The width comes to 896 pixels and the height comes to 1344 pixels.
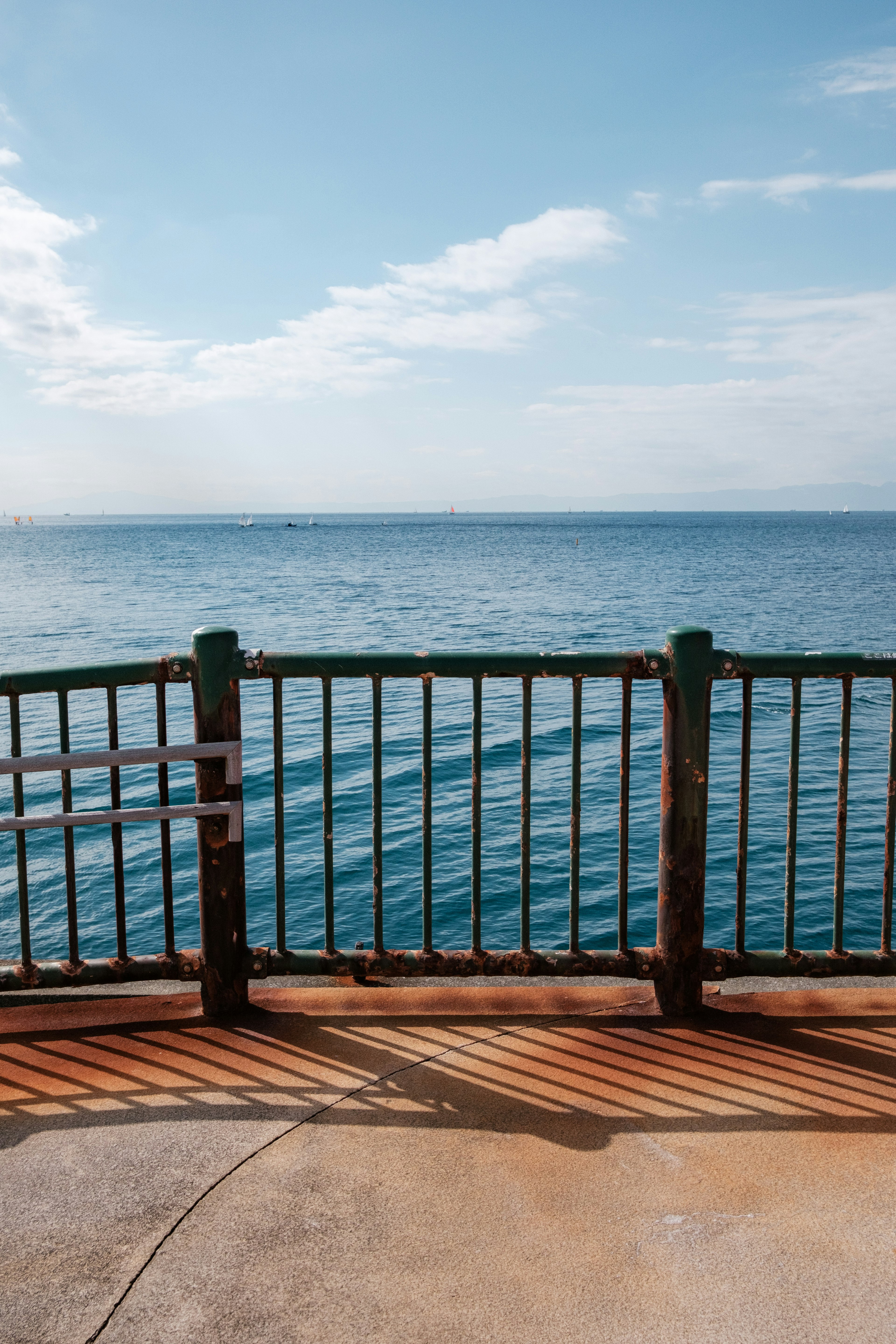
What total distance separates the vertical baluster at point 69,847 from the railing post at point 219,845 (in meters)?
0.46

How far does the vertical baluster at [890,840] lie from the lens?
3734mm

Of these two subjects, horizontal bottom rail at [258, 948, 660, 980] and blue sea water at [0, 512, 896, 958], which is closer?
horizontal bottom rail at [258, 948, 660, 980]

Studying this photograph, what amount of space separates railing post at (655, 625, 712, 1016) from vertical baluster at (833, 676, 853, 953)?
482 mm

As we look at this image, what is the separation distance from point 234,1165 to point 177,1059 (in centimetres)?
74

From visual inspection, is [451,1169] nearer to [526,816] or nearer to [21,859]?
[526,816]

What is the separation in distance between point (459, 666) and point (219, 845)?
1.11 m

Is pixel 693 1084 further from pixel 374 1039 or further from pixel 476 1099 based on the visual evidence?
pixel 374 1039

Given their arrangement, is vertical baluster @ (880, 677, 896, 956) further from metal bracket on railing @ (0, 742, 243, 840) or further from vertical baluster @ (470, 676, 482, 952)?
metal bracket on railing @ (0, 742, 243, 840)

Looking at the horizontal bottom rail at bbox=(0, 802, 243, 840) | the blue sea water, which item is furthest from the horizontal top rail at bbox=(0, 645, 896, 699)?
the blue sea water

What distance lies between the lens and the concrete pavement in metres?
2.31

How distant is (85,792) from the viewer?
18.6 m

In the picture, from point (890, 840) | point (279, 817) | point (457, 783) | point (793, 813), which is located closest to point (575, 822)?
point (793, 813)

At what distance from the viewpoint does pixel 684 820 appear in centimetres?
367

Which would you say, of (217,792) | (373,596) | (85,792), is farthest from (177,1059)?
(373,596)
